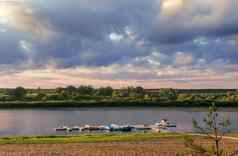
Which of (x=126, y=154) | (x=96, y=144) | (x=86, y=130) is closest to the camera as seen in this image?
(x=126, y=154)

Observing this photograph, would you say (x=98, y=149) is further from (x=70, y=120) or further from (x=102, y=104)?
(x=102, y=104)

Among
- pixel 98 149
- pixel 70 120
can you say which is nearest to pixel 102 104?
pixel 70 120

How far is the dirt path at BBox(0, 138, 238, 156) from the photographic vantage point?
37250mm

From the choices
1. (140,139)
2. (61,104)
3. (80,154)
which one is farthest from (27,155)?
(61,104)

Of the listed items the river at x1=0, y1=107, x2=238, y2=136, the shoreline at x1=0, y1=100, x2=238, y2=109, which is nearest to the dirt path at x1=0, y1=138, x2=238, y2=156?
the river at x1=0, y1=107, x2=238, y2=136

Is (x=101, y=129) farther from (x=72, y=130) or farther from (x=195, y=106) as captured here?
(x=195, y=106)

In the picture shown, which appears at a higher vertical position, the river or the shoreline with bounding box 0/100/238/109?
the shoreline with bounding box 0/100/238/109

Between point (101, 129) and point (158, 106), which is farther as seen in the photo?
point (158, 106)

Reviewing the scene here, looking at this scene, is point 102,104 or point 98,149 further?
point 102,104

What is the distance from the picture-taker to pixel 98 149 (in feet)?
132

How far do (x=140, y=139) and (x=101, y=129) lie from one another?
3421cm

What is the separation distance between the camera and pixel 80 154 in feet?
122

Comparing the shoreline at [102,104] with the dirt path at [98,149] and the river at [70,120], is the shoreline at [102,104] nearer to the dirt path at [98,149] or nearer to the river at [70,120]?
the river at [70,120]

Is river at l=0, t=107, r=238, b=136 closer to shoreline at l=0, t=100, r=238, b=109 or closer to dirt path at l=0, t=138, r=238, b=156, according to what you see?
dirt path at l=0, t=138, r=238, b=156
